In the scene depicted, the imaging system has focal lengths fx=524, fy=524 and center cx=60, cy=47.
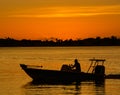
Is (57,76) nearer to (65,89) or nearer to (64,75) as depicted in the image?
(64,75)

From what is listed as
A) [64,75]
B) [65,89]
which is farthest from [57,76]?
[65,89]

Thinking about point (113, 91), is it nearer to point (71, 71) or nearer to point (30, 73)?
point (71, 71)

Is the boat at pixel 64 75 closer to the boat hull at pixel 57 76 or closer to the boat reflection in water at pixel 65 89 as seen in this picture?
the boat hull at pixel 57 76

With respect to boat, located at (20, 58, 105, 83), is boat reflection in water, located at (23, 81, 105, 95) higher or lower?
lower

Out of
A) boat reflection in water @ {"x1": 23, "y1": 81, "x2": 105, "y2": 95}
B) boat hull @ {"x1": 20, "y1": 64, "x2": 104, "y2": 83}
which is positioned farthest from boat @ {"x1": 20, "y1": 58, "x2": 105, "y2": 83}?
boat reflection in water @ {"x1": 23, "y1": 81, "x2": 105, "y2": 95}

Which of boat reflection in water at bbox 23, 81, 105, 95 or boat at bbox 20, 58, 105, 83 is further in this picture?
boat at bbox 20, 58, 105, 83

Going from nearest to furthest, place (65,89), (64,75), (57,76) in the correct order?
(65,89), (64,75), (57,76)

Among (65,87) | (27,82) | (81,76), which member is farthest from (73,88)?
(27,82)

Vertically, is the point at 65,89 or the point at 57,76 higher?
the point at 57,76

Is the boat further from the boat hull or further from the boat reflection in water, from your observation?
the boat reflection in water

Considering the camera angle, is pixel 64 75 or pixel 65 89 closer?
pixel 65 89

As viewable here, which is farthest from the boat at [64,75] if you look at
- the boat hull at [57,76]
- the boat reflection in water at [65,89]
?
the boat reflection in water at [65,89]

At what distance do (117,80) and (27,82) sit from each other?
306 inches

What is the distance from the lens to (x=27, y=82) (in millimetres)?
44375
